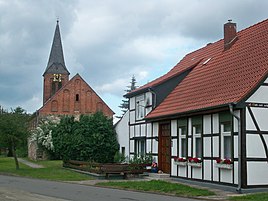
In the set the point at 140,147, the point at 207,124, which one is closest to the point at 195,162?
the point at 207,124

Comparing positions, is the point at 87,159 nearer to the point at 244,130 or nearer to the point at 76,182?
the point at 76,182

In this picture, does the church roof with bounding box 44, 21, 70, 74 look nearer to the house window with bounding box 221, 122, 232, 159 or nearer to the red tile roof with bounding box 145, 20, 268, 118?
the red tile roof with bounding box 145, 20, 268, 118

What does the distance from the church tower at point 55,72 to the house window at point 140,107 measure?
44390 millimetres

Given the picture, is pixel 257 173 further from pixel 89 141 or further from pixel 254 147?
pixel 89 141

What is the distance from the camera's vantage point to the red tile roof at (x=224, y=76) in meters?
20.6

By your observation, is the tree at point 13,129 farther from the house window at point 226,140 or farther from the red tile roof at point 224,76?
the house window at point 226,140

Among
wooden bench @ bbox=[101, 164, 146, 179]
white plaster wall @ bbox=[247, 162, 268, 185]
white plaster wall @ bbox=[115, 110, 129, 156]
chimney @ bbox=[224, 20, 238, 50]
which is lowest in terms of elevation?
wooden bench @ bbox=[101, 164, 146, 179]

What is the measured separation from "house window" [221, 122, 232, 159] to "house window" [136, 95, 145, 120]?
10.9m

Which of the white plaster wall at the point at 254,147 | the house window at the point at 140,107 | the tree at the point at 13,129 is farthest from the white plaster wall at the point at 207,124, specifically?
the tree at the point at 13,129

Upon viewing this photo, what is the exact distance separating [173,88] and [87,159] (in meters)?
10.5

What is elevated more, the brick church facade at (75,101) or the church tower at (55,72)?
the church tower at (55,72)

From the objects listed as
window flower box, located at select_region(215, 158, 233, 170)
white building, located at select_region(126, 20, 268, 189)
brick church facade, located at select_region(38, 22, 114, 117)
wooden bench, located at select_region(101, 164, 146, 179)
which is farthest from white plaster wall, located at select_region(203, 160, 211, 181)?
brick church facade, located at select_region(38, 22, 114, 117)

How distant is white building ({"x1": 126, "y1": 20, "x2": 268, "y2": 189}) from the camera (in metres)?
19.5

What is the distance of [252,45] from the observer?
2359 cm
